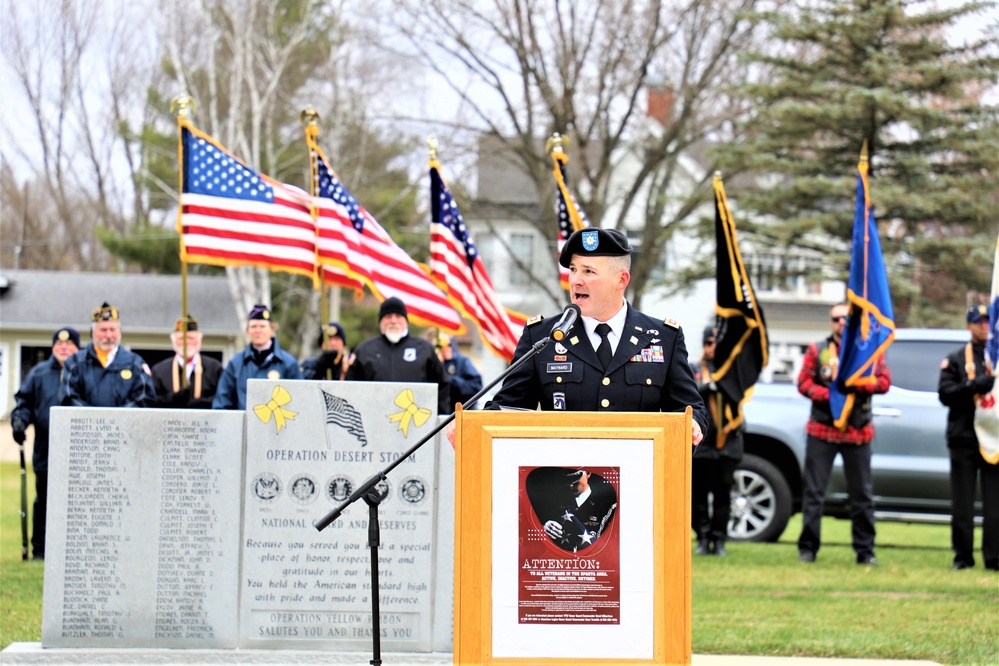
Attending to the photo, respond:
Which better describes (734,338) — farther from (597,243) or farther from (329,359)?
(597,243)

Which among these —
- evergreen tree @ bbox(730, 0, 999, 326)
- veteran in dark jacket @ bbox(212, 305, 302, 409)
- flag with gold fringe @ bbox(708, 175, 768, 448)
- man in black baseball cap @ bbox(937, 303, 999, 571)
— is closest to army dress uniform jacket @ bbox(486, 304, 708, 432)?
veteran in dark jacket @ bbox(212, 305, 302, 409)

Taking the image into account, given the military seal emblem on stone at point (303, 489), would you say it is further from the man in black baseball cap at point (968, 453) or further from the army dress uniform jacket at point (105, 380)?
the man in black baseball cap at point (968, 453)

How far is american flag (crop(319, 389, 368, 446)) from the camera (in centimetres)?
634

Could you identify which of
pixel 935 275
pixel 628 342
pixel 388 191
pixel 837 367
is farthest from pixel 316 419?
pixel 388 191

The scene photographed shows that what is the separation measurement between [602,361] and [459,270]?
6714 millimetres

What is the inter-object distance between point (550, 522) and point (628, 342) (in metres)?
0.94

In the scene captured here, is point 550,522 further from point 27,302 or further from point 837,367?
point 27,302

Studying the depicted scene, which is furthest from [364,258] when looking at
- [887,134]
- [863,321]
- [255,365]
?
[887,134]

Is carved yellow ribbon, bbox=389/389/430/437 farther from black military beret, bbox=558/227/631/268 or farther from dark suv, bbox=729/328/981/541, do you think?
dark suv, bbox=729/328/981/541

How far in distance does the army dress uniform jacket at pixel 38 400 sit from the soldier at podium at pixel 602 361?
6.51 meters

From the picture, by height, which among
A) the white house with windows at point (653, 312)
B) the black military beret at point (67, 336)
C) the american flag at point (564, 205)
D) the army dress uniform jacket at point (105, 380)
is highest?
the white house with windows at point (653, 312)

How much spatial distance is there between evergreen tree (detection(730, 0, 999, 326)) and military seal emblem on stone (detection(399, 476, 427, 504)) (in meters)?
16.8

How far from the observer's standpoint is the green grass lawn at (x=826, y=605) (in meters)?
6.43

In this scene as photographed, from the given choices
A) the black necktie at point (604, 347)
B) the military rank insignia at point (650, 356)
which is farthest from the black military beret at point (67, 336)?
the military rank insignia at point (650, 356)
